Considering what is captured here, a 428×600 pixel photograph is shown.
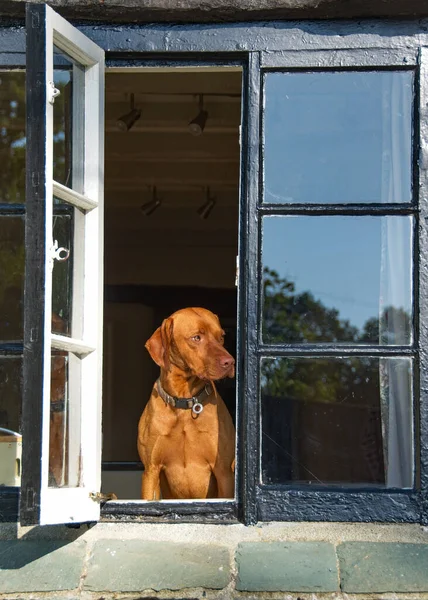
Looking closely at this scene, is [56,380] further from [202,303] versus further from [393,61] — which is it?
[202,303]

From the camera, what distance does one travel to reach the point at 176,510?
11.4 feet

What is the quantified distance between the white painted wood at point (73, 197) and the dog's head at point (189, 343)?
0.92 metres

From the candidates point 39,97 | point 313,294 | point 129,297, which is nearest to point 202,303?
point 129,297

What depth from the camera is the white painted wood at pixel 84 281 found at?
126 inches

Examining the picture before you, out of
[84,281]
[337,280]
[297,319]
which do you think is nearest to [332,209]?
[337,280]

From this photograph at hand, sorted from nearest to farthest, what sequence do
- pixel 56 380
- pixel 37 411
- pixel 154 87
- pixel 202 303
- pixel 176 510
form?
pixel 37 411, pixel 56 380, pixel 176 510, pixel 154 87, pixel 202 303

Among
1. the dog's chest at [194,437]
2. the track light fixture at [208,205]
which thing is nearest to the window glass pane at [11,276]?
the dog's chest at [194,437]

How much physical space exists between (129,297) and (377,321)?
5.97m

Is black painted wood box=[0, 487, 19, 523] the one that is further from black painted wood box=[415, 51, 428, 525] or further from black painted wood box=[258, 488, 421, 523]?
black painted wood box=[415, 51, 428, 525]

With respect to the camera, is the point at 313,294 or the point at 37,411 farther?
the point at 313,294

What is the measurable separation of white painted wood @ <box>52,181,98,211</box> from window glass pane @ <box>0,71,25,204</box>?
0.41m

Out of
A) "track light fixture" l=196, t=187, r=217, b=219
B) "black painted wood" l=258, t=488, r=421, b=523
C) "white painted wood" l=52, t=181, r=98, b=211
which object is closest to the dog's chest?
"black painted wood" l=258, t=488, r=421, b=523

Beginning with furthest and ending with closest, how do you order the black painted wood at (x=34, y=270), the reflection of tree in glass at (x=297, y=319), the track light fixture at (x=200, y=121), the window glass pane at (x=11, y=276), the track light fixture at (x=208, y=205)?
the track light fixture at (x=208, y=205), the track light fixture at (x=200, y=121), the window glass pane at (x=11, y=276), the reflection of tree in glass at (x=297, y=319), the black painted wood at (x=34, y=270)

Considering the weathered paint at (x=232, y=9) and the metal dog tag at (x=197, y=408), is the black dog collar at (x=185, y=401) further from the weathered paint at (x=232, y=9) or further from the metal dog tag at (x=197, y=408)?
the weathered paint at (x=232, y=9)
